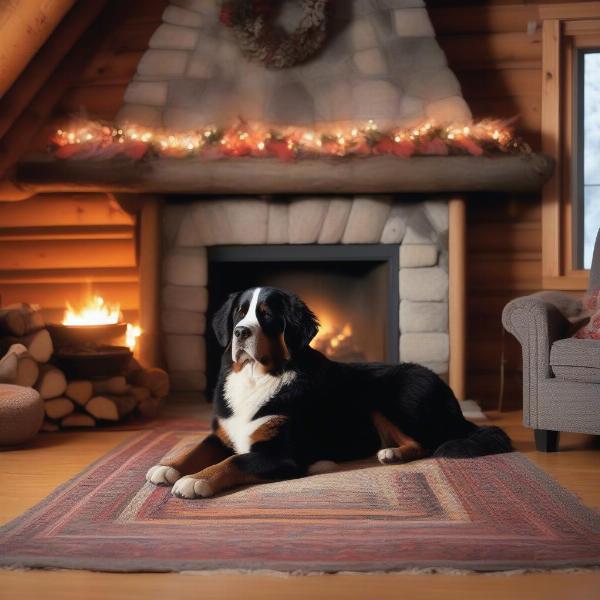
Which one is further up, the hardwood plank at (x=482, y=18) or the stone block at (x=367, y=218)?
the hardwood plank at (x=482, y=18)

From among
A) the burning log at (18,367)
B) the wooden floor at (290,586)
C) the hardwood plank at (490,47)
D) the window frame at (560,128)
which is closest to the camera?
the wooden floor at (290,586)

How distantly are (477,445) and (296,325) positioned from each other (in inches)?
35.5

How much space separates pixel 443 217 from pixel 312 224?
2.25 feet

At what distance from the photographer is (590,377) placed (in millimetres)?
3125

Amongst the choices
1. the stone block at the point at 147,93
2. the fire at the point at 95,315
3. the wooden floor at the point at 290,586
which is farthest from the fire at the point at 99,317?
the wooden floor at the point at 290,586

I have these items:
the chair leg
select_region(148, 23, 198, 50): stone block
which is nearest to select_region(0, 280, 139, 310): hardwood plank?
select_region(148, 23, 198, 50): stone block

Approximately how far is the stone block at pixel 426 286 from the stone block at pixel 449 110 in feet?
2.56

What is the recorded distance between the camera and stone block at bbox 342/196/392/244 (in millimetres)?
4332

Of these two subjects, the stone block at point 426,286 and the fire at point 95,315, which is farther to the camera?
the stone block at point 426,286

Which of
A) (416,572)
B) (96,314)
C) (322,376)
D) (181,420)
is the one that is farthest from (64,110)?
(416,572)

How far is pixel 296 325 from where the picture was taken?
2771 mm

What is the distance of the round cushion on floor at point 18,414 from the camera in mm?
3211

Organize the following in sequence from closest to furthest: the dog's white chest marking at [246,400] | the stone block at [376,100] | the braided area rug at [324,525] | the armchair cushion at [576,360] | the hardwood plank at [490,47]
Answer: the braided area rug at [324,525]
the dog's white chest marking at [246,400]
the armchair cushion at [576,360]
the stone block at [376,100]
the hardwood plank at [490,47]

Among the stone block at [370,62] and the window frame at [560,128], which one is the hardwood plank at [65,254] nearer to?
the stone block at [370,62]
